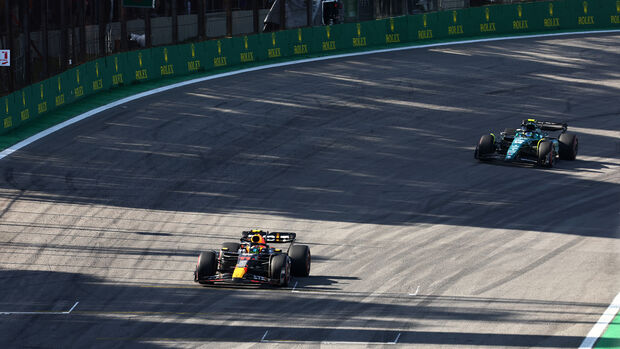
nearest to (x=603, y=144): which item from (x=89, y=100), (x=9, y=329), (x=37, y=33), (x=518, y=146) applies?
(x=518, y=146)

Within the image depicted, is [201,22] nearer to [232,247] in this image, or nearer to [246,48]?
[246,48]

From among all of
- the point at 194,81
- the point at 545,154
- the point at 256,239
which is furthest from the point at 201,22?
the point at 256,239

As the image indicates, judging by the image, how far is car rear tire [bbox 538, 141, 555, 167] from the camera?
31625 mm

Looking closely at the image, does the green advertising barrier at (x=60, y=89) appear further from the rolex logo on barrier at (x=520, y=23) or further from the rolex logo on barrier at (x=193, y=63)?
the rolex logo on barrier at (x=520, y=23)

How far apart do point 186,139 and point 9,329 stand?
16.1 metres

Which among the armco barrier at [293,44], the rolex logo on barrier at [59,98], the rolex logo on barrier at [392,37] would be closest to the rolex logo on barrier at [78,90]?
the armco barrier at [293,44]

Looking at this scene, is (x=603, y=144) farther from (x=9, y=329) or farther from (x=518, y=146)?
(x=9, y=329)

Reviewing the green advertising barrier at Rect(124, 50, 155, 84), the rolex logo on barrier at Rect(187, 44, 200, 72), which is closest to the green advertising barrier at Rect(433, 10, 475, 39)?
the rolex logo on barrier at Rect(187, 44, 200, 72)

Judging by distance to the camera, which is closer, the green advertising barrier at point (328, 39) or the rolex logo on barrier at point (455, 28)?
the green advertising barrier at point (328, 39)

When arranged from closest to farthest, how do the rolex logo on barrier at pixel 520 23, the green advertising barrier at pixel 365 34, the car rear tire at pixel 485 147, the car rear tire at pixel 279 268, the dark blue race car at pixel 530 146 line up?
the car rear tire at pixel 279 268, the dark blue race car at pixel 530 146, the car rear tire at pixel 485 147, the green advertising barrier at pixel 365 34, the rolex logo on barrier at pixel 520 23

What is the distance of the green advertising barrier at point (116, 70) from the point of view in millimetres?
40719

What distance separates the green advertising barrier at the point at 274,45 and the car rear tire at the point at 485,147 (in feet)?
54.3

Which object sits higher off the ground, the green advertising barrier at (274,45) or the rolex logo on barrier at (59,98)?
the green advertising barrier at (274,45)

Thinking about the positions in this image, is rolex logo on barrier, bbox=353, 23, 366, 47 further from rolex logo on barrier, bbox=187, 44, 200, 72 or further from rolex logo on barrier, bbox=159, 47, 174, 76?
rolex logo on barrier, bbox=159, 47, 174, 76
